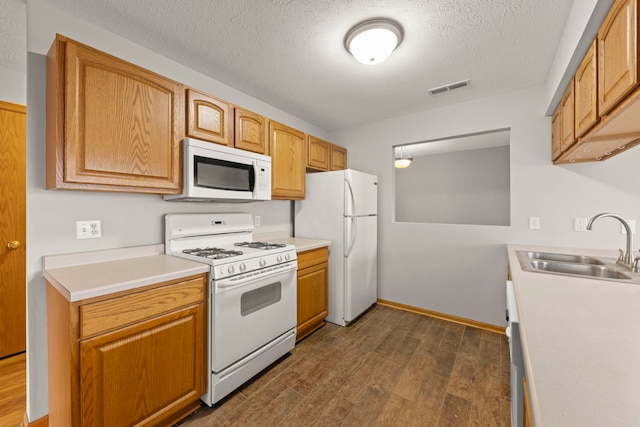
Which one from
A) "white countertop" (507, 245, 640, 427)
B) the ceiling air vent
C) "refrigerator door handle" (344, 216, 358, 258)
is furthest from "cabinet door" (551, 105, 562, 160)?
"refrigerator door handle" (344, 216, 358, 258)

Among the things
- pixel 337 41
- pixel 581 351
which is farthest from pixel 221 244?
pixel 581 351

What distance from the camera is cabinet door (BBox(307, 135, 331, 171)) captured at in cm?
297

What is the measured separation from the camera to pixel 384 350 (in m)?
2.31

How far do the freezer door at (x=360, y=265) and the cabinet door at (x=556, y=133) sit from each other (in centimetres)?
Answer: 173

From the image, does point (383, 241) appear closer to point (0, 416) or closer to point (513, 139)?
point (513, 139)

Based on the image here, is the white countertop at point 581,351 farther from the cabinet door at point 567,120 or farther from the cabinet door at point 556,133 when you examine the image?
the cabinet door at point 556,133

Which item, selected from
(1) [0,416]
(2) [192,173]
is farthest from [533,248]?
(1) [0,416]

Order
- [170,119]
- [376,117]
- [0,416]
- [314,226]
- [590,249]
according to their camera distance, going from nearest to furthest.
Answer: [0,416] → [170,119] → [590,249] → [314,226] → [376,117]

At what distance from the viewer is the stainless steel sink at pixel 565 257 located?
189 centimetres

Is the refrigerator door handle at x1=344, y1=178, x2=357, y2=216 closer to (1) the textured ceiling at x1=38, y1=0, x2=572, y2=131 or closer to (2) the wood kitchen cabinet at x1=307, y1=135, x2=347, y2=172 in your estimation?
(2) the wood kitchen cabinet at x1=307, y1=135, x2=347, y2=172

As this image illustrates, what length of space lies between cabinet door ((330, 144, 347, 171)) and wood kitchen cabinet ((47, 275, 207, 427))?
7.32 ft

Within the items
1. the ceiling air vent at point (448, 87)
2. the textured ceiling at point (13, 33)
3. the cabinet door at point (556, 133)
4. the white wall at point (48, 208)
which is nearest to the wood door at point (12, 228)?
the textured ceiling at point (13, 33)

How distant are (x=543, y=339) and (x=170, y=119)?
2.17m

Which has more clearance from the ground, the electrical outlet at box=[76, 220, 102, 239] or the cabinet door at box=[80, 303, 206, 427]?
the electrical outlet at box=[76, 220, 102, 239]
